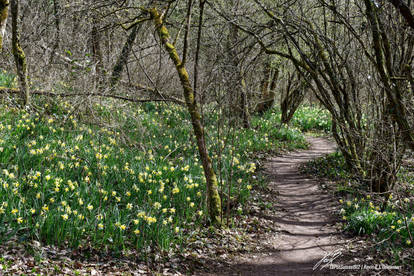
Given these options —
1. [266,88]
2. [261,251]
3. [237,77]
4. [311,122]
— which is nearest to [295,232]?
[261,251]

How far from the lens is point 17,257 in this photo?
3588 millimetres

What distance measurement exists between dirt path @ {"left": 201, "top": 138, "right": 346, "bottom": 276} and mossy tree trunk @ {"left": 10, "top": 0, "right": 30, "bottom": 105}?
501 cm

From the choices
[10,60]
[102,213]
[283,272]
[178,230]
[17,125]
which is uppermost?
[10,60]

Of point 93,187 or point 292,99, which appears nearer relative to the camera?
point 93,187

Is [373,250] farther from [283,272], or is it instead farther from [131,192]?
[131,192]

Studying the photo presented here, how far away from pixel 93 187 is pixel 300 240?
9.19ft

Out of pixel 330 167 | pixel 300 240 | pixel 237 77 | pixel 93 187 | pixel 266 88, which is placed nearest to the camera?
pixel 93 187

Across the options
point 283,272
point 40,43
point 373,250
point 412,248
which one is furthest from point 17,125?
point 412,248

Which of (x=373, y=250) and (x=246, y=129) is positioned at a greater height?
(x=246, y=129)

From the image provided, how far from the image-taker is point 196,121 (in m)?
4.96

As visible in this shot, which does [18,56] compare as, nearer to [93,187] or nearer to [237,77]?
[93,187]

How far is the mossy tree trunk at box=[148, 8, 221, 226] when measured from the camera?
498cm

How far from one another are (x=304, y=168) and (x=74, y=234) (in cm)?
607

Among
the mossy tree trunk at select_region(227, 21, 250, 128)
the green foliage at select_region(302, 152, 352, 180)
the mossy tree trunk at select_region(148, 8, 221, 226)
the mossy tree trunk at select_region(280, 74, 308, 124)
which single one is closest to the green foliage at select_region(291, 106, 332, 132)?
the mossy tree trunk at select_region(280, 74, 308, 124)
